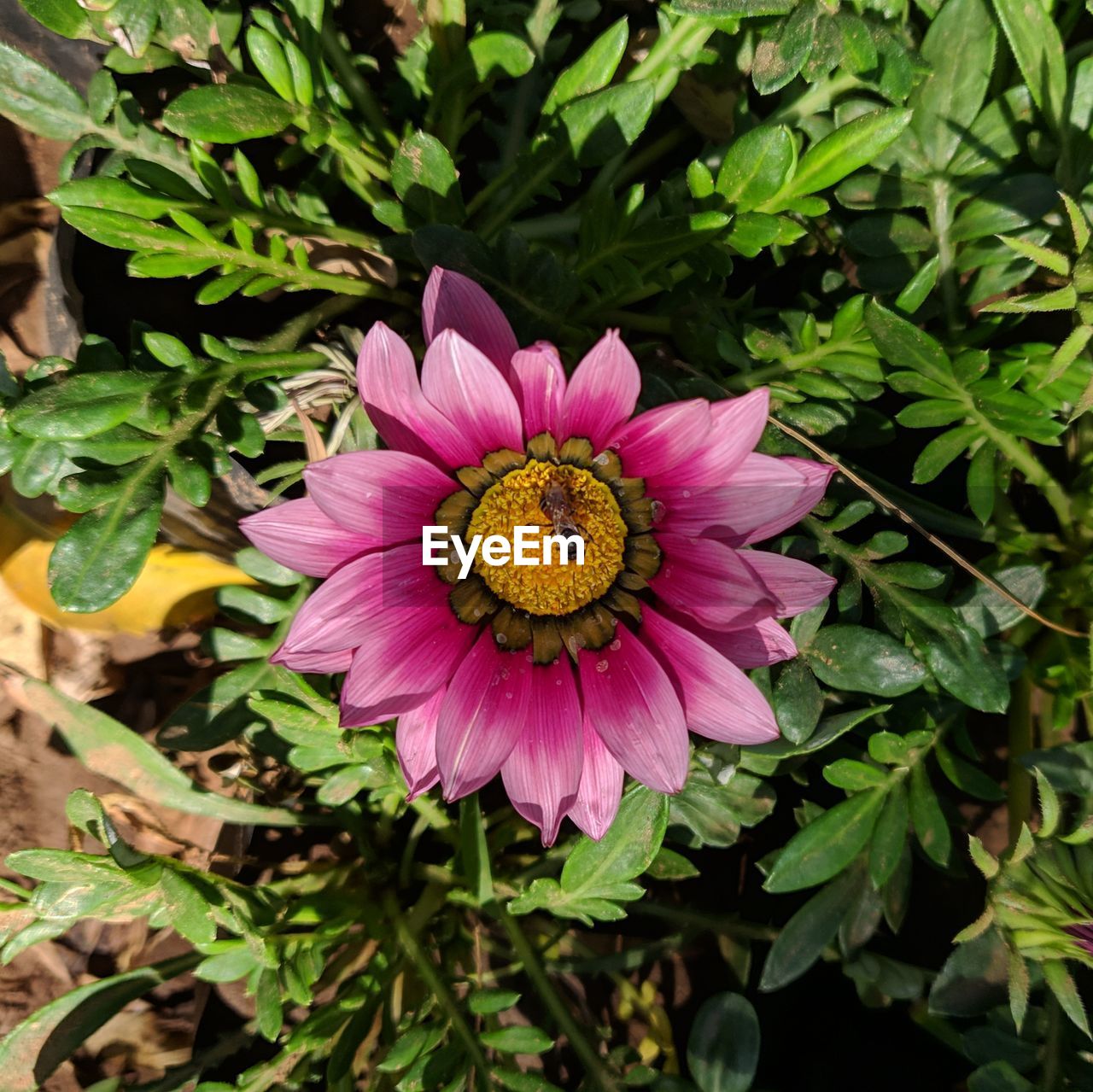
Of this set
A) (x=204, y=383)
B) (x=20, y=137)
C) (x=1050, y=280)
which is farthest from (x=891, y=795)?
(x=20, y=137)

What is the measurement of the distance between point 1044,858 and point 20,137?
220 centimetres

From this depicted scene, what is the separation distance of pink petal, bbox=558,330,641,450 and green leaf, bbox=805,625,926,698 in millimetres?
436

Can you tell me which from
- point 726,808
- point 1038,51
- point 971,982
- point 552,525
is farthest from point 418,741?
point 1038,51

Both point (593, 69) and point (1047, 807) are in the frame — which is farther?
point (593, 69)

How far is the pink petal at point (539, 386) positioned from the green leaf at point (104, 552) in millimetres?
477

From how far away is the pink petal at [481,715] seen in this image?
103cm

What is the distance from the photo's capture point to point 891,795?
1346 millimetres

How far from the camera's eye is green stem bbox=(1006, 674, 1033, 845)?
62.2 inches

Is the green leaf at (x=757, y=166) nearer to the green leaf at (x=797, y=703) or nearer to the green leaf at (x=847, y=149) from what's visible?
the green leaf at (x=847, y=149)

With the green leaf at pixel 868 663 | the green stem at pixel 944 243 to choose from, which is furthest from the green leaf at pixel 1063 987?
the green stem at pixel 944 243

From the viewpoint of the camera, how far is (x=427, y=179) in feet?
3.95

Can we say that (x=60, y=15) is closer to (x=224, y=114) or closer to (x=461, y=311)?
(x=224, y=114)

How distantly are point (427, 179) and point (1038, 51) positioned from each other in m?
0.90

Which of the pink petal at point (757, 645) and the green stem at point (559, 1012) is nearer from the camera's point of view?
the pink petal at point (757, 645)
